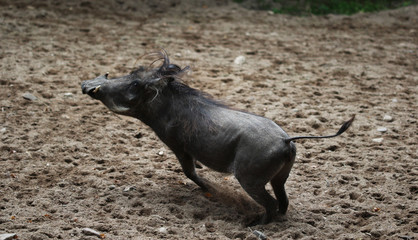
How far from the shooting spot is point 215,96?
217 inches

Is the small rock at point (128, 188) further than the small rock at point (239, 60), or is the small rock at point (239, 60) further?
the small rock at point (239, 60)

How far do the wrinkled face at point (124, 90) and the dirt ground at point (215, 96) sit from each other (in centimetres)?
36

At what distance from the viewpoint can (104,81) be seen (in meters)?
3.80

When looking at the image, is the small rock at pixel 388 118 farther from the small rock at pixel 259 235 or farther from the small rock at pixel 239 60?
the small rock at pixel 259 235

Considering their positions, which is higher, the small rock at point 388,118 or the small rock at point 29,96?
the small rock at point 388,118

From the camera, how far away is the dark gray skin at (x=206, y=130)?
3264mm

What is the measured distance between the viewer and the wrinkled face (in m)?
3.68

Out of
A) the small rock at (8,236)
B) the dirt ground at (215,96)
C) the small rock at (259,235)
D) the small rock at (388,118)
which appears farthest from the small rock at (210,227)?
the small rock at (388,118)

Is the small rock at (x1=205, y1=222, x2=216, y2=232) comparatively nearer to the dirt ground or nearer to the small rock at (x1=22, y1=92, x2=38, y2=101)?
the dirt ground

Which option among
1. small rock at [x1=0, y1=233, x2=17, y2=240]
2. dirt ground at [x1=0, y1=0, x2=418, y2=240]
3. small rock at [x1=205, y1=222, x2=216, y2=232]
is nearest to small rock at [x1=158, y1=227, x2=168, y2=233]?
dirt ground at [x1=0, y1=0, x2=418, y2=240]

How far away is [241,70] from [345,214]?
3.08 m

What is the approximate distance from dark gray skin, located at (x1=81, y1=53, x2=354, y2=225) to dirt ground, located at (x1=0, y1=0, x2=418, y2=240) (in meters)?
0.21

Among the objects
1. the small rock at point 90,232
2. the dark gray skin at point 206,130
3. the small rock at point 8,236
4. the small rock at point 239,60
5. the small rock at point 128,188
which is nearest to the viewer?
the small rock at point 8,236

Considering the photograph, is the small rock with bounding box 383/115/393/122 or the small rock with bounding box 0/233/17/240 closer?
the small rock with bounding box 0/233/17/240
